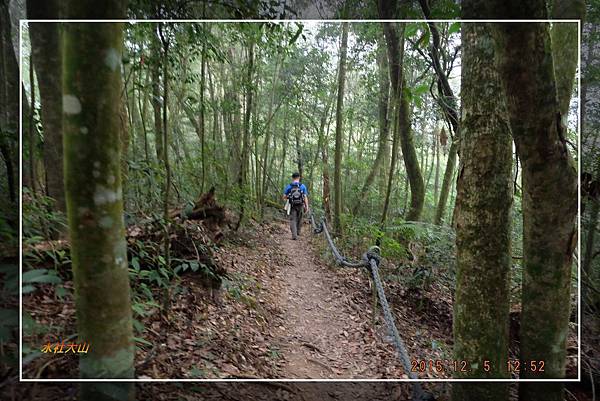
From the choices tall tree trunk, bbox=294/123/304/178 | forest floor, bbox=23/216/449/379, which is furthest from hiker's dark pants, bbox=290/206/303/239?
tall tree trunk, bbox=294/123/304/178

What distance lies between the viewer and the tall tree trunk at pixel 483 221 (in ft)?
5.90

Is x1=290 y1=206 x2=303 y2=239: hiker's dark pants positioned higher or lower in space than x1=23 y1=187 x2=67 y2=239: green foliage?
lower

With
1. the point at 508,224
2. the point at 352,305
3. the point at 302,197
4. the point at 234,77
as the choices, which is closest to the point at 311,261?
the point at 302,197

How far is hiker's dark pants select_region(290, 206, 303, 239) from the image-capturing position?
7250mm

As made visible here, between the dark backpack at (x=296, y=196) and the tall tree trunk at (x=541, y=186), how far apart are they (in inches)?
207

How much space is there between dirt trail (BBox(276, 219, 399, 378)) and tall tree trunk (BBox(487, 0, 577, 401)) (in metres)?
1.18

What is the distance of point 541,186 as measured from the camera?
5.59ft

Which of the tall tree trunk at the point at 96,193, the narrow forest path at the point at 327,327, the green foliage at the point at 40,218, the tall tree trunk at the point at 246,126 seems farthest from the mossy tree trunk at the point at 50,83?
the tall tree trunk at the point at 246,126

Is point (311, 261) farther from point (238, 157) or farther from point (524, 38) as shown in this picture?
point (524, 38)

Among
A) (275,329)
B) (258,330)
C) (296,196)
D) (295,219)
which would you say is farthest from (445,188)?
(258,330)

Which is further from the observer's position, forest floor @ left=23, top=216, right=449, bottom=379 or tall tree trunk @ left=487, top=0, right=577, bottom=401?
forest floor @ left=23, top=216, right=449, bottom=379

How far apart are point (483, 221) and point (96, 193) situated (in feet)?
6.27

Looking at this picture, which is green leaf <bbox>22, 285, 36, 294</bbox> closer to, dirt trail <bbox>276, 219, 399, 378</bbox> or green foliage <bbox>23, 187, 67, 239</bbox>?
green foliage <bbox>23, 187, 67, 239</bbox>

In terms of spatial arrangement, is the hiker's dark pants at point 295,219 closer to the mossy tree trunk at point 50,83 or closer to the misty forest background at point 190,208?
the misty forest background at point 190,208
